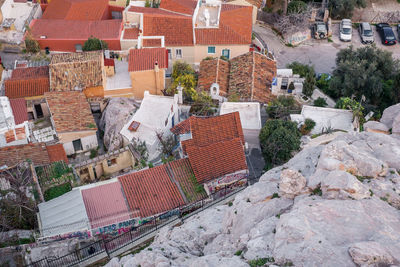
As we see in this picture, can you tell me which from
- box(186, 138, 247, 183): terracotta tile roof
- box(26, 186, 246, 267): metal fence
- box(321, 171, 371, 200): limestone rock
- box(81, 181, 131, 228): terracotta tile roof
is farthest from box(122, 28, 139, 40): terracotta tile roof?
box(321, 171, 371, 200): limestone rock

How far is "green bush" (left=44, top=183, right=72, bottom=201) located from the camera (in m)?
27.1

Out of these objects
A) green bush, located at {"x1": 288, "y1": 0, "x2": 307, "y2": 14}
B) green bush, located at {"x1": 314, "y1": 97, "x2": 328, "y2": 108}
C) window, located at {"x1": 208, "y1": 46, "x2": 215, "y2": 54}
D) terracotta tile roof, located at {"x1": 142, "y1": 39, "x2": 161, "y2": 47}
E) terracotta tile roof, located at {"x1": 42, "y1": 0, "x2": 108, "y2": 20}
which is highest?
green bush, located at {"x1": 288, "y1": 0, "x2": 307, "y2": 14}

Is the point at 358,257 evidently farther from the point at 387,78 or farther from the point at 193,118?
the point at 387,78

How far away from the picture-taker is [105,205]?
25391 millimetres

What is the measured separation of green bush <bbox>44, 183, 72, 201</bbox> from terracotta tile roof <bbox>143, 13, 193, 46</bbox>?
20.8 m

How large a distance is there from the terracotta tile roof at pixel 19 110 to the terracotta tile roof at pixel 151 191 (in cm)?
1203

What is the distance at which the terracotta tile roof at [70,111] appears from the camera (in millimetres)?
33312

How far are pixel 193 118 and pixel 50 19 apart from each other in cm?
2649

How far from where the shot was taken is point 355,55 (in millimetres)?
39188

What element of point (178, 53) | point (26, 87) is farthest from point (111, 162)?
point (178, 53)

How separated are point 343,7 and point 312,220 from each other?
4260 centimetres

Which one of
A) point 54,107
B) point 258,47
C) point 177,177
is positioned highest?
point 258,47

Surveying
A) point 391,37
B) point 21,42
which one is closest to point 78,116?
point 21,42

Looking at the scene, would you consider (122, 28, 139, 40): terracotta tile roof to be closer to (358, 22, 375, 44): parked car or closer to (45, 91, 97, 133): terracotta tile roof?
(45, 91, 97, 133): terracotta tile roof
